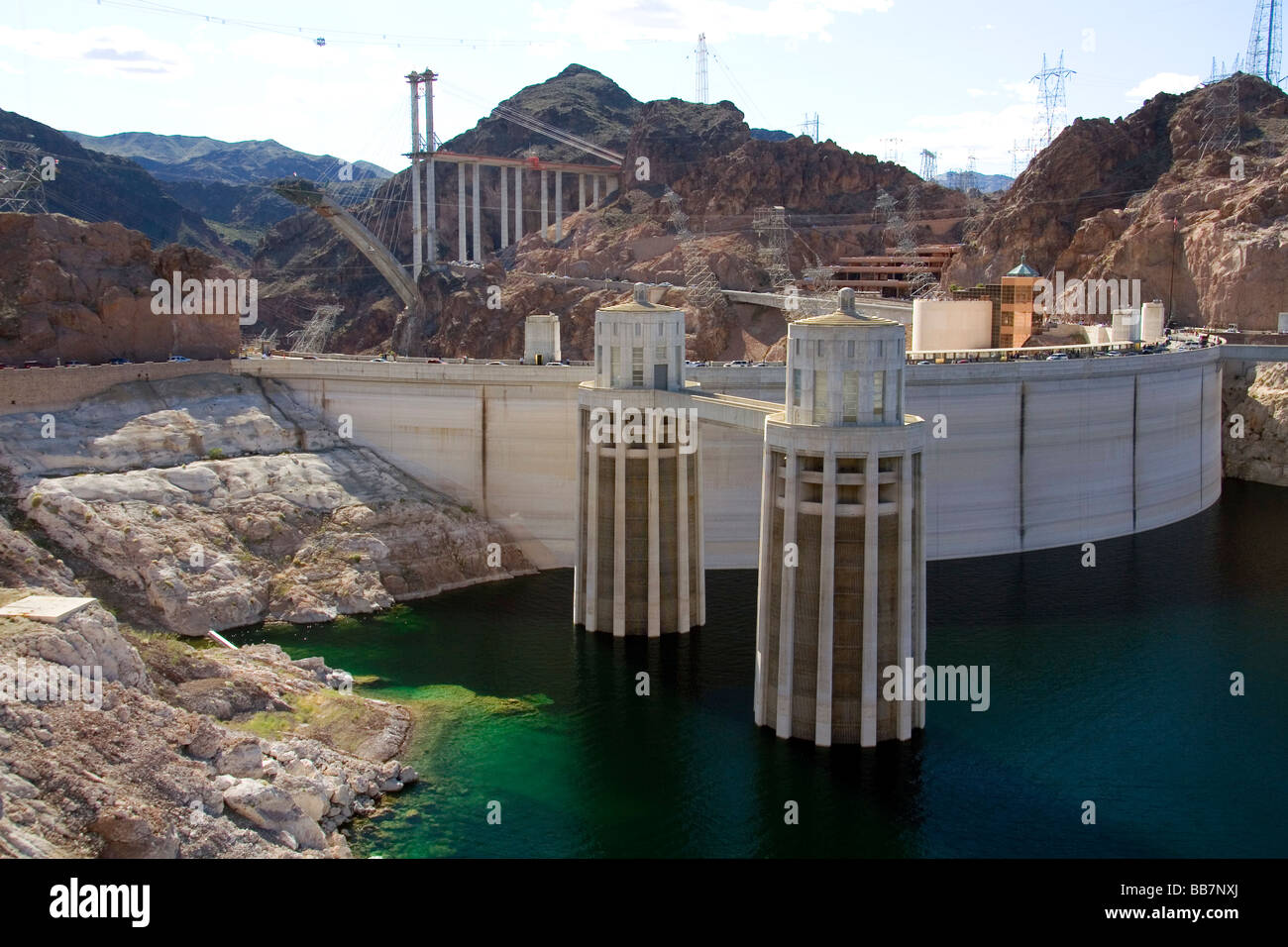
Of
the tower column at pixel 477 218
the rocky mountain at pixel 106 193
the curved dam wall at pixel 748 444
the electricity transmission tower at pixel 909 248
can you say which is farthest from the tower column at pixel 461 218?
the curved dam wall at pixel 748 444

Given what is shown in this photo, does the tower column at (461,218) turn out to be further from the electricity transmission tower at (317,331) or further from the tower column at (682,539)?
the tower column at (682,539)

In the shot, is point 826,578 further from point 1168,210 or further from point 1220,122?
point 1220,122

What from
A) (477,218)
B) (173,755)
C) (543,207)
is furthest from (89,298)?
(543,207)

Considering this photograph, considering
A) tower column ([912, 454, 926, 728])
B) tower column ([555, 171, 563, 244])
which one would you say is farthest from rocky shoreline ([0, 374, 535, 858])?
tower column ([555, 171, 563, 244])

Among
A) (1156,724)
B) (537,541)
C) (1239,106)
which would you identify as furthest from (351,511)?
(1239,106)

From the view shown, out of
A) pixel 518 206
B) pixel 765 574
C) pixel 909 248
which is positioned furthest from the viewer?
pixel 518 206

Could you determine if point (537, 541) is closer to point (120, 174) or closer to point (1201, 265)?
point (1201, 265)
